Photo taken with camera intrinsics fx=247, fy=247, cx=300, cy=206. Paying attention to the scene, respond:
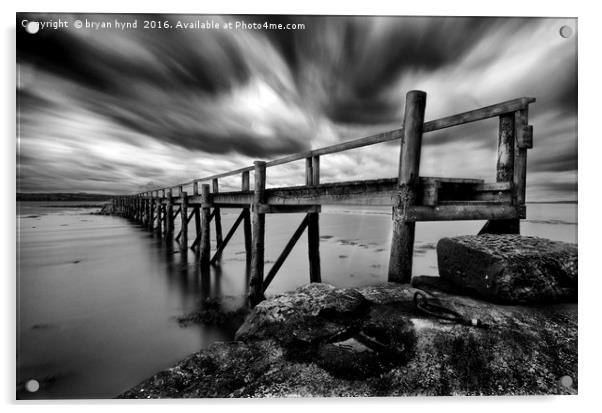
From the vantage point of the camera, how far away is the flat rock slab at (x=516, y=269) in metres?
2.38

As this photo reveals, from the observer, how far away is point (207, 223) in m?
8.19

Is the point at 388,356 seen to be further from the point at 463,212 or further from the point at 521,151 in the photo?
the point at 521,151

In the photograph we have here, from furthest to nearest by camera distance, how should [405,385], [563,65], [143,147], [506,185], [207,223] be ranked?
[207,223], [143,147], [563,65], [506,185], [405,385]

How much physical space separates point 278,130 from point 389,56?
2.28 metres

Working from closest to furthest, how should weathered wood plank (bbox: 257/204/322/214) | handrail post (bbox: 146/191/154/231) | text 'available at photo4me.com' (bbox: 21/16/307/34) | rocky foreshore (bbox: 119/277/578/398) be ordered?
rocky foreshore (bbox: 119/277/578/398) → text 'available at photo4me.com' (bbox: 21/16/307/34) → weathered wood plank (bbox: 257/204/322/214) → handrail post (bbox: 146/191/154/231)

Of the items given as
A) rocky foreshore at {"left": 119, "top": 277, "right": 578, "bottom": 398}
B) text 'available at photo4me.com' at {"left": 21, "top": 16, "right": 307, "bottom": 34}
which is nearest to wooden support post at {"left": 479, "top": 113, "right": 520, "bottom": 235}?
rocky foreshore at {"left": 119, "top": 277, "right": 578, "bottom": 398}

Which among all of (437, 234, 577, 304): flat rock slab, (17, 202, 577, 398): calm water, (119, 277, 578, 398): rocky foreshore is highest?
(437, 234, 577, 304): flat rock slab

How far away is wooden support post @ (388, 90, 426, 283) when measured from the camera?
2.74 m

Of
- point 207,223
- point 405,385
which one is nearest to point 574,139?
point 405,385

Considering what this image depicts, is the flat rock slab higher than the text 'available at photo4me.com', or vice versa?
the text 'available at photo4me.com'

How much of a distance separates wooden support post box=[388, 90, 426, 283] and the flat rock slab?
1.89 feet

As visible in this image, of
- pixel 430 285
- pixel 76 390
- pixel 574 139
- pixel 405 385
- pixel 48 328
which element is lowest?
pixel 76 390

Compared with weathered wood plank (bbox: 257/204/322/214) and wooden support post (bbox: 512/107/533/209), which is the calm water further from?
weathered wood plank (bbox: 257/204/322/214)
